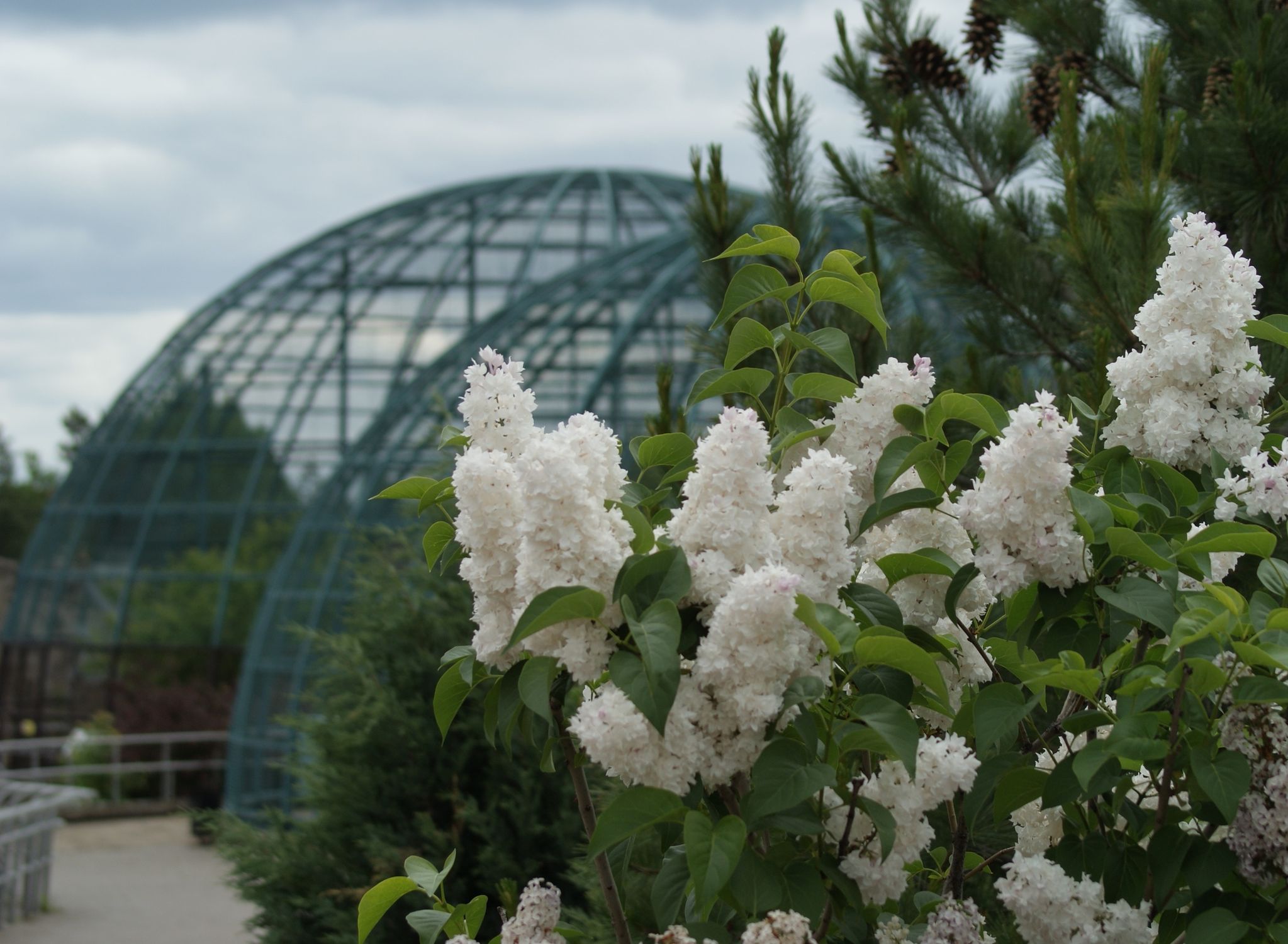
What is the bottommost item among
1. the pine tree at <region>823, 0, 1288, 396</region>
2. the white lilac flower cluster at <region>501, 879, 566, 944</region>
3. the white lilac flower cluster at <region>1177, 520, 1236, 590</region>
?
the white lilac flower cluster at <region>501, 879, 566, 944</region>

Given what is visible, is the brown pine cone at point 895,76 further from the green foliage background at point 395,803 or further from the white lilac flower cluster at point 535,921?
the white lilac flower cluster at point 535,921

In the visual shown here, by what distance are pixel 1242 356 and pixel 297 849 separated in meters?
3.96

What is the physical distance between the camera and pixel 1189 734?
66.2 inches

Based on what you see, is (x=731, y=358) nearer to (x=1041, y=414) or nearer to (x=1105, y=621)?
(x=1041, y=414)

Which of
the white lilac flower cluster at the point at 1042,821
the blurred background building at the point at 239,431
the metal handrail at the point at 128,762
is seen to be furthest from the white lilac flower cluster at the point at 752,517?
the blurred background building at the point at 239,431

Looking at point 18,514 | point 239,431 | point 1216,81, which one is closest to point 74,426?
point 18,514

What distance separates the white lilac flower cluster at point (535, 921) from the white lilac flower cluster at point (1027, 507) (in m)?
0.76

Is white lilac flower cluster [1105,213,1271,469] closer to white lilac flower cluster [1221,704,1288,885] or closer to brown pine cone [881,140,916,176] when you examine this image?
white lilac flower cluster [1221,704,1288,885]

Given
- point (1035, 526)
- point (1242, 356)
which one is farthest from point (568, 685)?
point (1242, 356)

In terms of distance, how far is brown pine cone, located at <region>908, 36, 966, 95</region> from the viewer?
4613 mm

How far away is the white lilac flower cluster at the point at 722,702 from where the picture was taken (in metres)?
1.45

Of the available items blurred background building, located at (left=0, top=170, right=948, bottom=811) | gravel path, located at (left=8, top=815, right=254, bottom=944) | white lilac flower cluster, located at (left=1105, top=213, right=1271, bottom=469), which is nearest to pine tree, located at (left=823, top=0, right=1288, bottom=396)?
white lilac flower cluster, located at (left=1105, top=213, right=1271, bottom=469)

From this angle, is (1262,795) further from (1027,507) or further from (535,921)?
(535,921)

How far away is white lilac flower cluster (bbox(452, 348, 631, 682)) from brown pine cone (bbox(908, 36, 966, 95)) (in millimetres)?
3318
